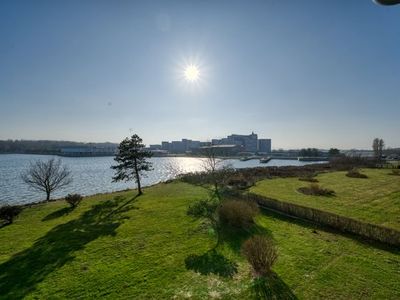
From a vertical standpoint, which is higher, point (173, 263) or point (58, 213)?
point (173, 263)

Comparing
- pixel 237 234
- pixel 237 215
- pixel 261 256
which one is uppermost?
pixel 237 215

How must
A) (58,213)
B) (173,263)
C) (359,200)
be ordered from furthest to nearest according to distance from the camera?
(58,213)
(359,200)
(173,263)

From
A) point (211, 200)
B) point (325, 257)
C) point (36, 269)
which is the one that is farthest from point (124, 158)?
point (325, 257)

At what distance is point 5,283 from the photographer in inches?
503

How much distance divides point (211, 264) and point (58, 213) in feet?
70.0

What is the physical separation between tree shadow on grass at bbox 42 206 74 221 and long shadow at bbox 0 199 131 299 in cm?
319

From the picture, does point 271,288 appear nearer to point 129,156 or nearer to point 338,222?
point 338,222

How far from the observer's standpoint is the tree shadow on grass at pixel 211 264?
44.4 ft

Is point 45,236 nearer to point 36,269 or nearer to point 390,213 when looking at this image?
point 36,269

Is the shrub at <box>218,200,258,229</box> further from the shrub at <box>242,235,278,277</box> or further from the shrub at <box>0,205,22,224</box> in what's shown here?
the shrub at <box>0,205,22,224</box>

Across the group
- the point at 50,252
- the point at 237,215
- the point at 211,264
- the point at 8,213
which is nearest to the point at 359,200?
the point at 237,215

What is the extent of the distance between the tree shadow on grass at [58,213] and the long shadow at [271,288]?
74.6ft

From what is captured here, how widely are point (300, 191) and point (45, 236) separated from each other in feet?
97.8

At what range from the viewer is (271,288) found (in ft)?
38.7
